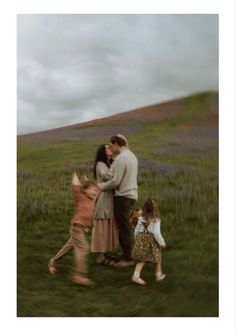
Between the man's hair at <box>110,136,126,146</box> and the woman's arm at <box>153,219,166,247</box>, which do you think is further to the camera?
the man's hair at <box>110,136,126,146</box>

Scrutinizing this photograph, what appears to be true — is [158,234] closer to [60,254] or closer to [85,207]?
[85,207]

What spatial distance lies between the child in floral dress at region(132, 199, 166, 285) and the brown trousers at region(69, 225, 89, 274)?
60 centimetres

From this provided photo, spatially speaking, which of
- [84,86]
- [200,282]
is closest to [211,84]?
[84,86]

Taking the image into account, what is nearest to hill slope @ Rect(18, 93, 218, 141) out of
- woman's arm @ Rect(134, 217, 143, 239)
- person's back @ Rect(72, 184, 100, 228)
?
person's back @ Rect(72, 184, 100, 228)

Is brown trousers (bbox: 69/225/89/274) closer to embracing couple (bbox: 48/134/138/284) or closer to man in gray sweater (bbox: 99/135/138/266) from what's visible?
embracing couple (bbox: 48/134/138/284)

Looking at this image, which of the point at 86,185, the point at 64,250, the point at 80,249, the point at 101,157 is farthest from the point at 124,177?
the point at 64,250

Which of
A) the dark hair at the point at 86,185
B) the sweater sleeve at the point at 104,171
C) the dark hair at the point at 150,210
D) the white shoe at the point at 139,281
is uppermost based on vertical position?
the sweater sleeve at the point at 104,171

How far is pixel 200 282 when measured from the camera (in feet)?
19.4

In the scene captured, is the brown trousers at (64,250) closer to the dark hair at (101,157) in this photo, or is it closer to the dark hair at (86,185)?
the dark hair at (86,185)

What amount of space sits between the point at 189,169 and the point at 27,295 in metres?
2.57

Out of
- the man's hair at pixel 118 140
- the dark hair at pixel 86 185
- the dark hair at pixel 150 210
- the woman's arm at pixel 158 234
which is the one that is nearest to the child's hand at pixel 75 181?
the dark hair at pixel 86 185

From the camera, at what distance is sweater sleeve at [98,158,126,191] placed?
5910 mm

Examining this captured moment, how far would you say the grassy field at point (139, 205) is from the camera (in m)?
5.88

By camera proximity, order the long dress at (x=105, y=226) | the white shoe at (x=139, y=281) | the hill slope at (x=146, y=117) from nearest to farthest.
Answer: the white shoe at (x=139, y=281), the long dress at (x=105, y=226), the hill slope at (x=146, y=117)
